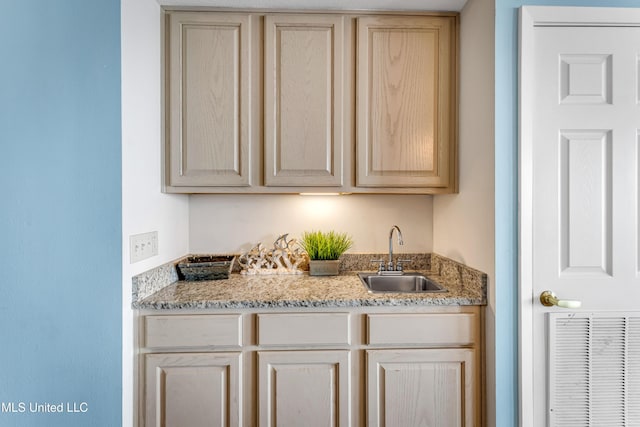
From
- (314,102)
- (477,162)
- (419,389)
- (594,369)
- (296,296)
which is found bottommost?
(419,389)

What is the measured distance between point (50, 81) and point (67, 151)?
265 mm

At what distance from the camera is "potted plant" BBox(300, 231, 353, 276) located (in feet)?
6.66

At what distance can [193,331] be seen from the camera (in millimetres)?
1519

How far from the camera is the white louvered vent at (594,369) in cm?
147

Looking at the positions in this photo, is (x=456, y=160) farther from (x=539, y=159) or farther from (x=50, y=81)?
(x=50, y=81)

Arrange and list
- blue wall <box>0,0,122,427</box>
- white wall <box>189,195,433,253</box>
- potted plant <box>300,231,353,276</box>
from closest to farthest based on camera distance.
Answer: blue wall <box>0,0,122,427</box>
potted plant <box>300,231,353,276</box>
white wall <box>189,195,433,253</box>

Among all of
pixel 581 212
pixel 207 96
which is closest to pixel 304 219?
pixel 207 96

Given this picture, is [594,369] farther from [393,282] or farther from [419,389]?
[393,282]

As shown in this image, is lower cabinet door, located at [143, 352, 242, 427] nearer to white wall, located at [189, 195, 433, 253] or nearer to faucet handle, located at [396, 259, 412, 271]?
white wall, located at [189, 195, 433, 253]

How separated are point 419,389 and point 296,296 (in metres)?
0.63

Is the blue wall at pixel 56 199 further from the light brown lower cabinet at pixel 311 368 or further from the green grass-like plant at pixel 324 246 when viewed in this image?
the green grass-like plant at pixel 324 246

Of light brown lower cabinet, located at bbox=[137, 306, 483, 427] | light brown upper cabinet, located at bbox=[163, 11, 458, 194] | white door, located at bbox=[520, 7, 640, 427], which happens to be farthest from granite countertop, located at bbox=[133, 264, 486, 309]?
light brown upper cabinet, located at bbox=[163, 11, 458, 194]

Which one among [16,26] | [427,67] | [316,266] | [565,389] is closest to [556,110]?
[427,67]

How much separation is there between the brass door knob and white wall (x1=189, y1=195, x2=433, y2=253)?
2.58 ft
